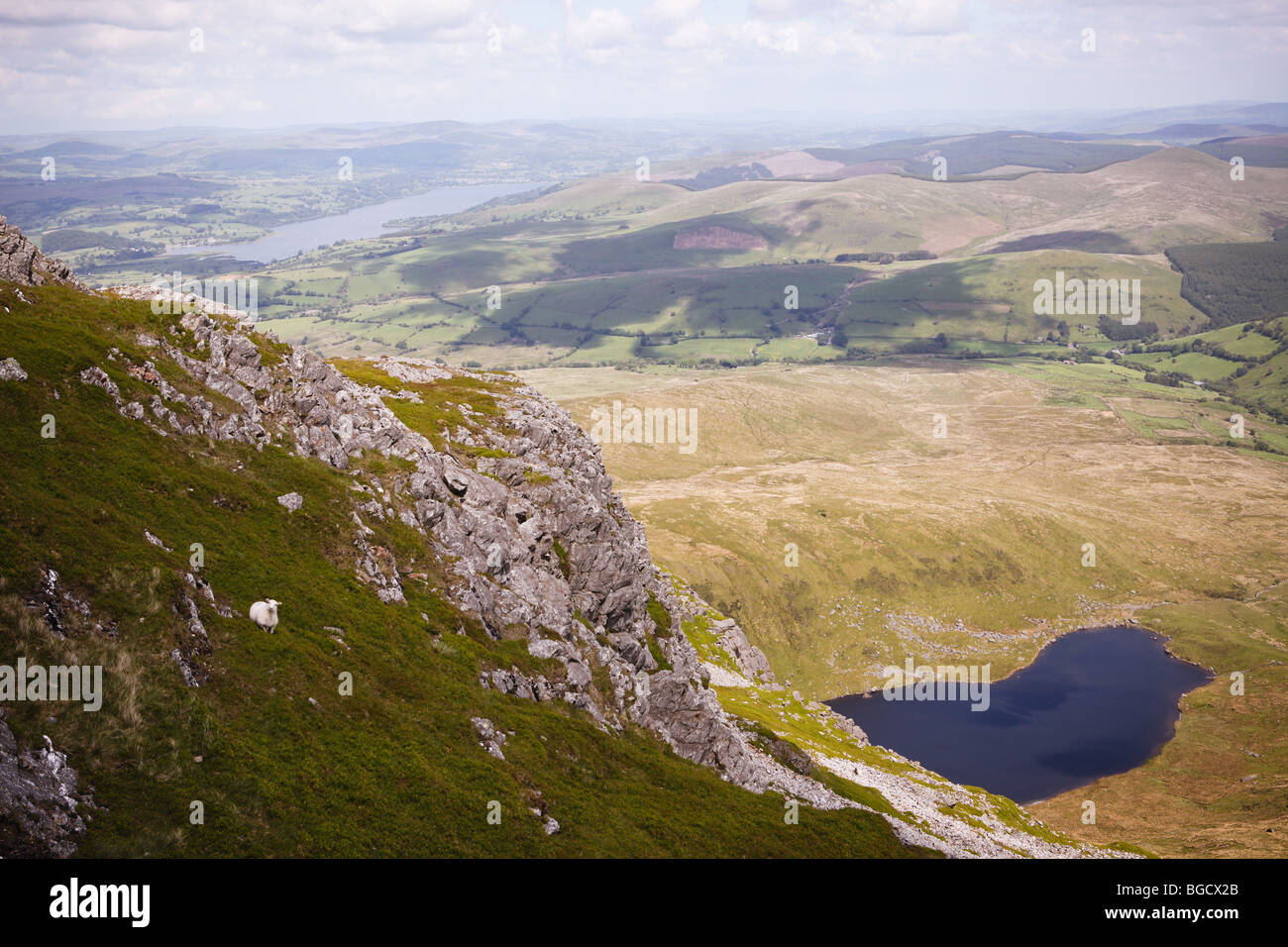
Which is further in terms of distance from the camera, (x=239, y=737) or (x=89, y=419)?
(x=89, y=419)
